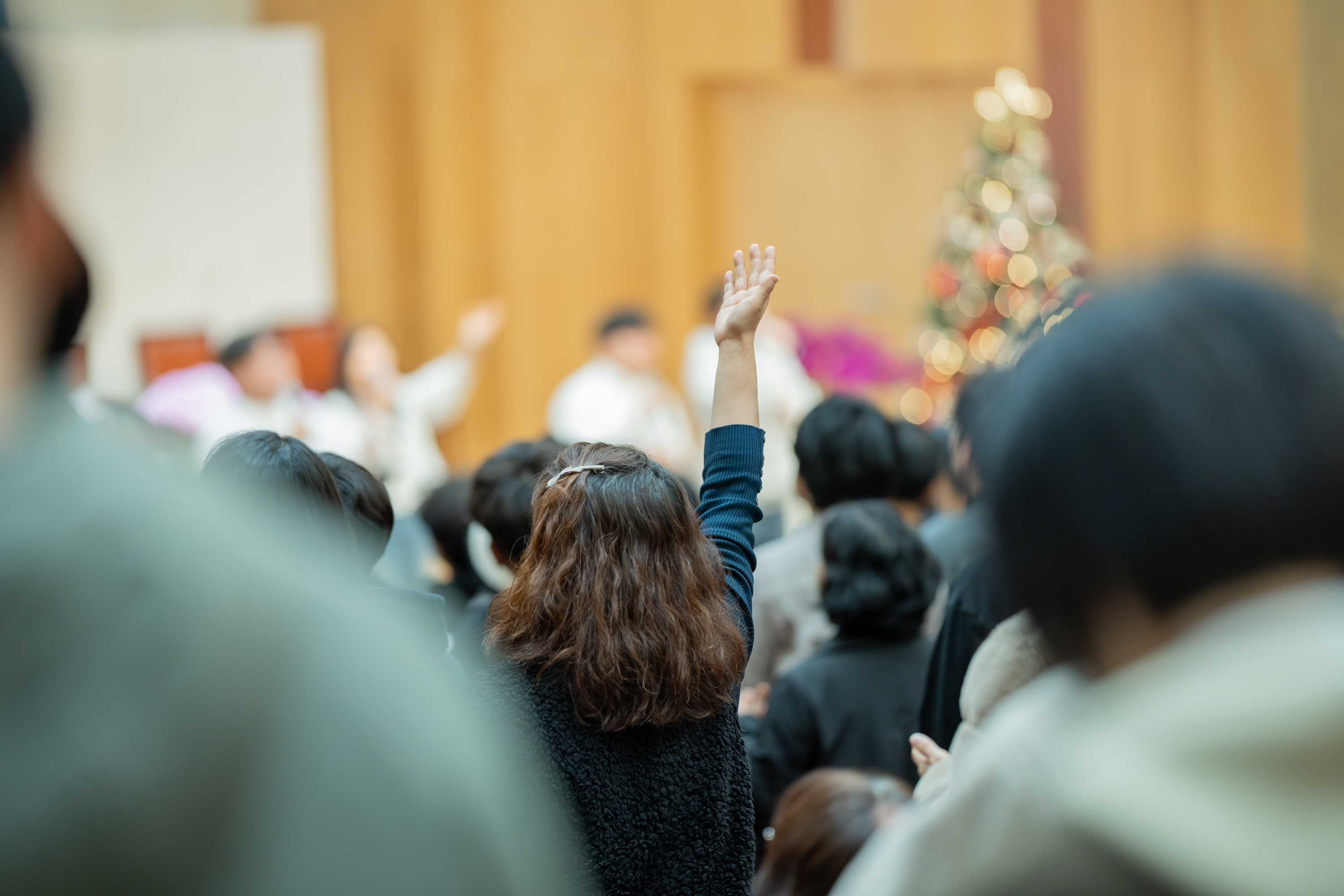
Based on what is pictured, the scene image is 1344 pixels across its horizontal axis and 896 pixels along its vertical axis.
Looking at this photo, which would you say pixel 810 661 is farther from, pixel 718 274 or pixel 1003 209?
pixel 718 274

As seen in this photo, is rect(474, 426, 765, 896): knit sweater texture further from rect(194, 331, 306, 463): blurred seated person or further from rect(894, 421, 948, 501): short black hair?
rect(194, 331, 306, 463): blurred seated person

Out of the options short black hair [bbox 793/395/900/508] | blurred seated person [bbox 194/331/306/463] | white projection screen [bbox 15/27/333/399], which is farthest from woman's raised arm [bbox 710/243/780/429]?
white projection screen [bbox 15/27/333/399]

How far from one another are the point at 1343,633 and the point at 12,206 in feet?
2.13

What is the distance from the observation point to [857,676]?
2703mm

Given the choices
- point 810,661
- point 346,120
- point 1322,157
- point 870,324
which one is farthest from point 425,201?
point 810,661

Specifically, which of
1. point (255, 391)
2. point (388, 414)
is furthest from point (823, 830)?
point (388, 414)

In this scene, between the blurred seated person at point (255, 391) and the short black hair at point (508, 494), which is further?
the blurred seated person at point (255, 391)

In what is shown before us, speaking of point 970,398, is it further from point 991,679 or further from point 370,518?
point 370,518

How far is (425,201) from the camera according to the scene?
9578 millimetres

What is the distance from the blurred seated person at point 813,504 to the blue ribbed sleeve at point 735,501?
3.25ft

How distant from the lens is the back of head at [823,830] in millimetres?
2117

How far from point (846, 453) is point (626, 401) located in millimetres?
4920

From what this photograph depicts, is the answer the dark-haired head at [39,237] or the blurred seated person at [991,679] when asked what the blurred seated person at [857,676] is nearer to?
the blurred seated person at [991,679]

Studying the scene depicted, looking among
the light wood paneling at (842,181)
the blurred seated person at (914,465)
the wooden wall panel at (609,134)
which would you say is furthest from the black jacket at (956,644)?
the light wood paneling at (842,181)
